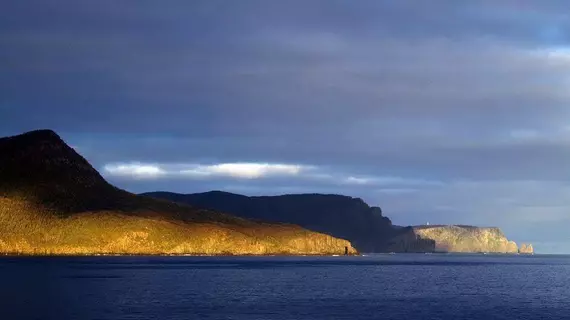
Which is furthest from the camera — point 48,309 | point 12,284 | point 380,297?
point 12,284

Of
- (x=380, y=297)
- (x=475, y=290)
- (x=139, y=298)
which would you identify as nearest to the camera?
(x=139, y=298)

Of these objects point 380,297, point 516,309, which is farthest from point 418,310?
point 380,297

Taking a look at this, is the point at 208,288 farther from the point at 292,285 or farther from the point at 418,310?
the point at 418,310

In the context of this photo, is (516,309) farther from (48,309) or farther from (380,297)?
(48,309)

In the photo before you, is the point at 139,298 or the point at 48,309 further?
the point at 139,298

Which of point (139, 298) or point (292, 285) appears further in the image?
point (292, 285)

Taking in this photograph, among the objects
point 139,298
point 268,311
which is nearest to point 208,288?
point 139,298

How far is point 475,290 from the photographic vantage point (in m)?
168

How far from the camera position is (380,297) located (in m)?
144

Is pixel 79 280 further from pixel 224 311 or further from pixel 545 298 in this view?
pixel 545 298

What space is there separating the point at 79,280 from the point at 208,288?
34.2 meters

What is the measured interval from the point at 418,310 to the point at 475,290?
52760 mm

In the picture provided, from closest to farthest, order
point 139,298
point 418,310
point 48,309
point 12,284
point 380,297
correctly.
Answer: point 48,309, point 418,310, point 139,298, point 380,297, point 12,284

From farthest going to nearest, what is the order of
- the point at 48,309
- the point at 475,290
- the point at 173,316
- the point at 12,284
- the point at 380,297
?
the point at 475,290
the point at 12,284
the point at 380,297
the point at 48,309
the point at 173,316
